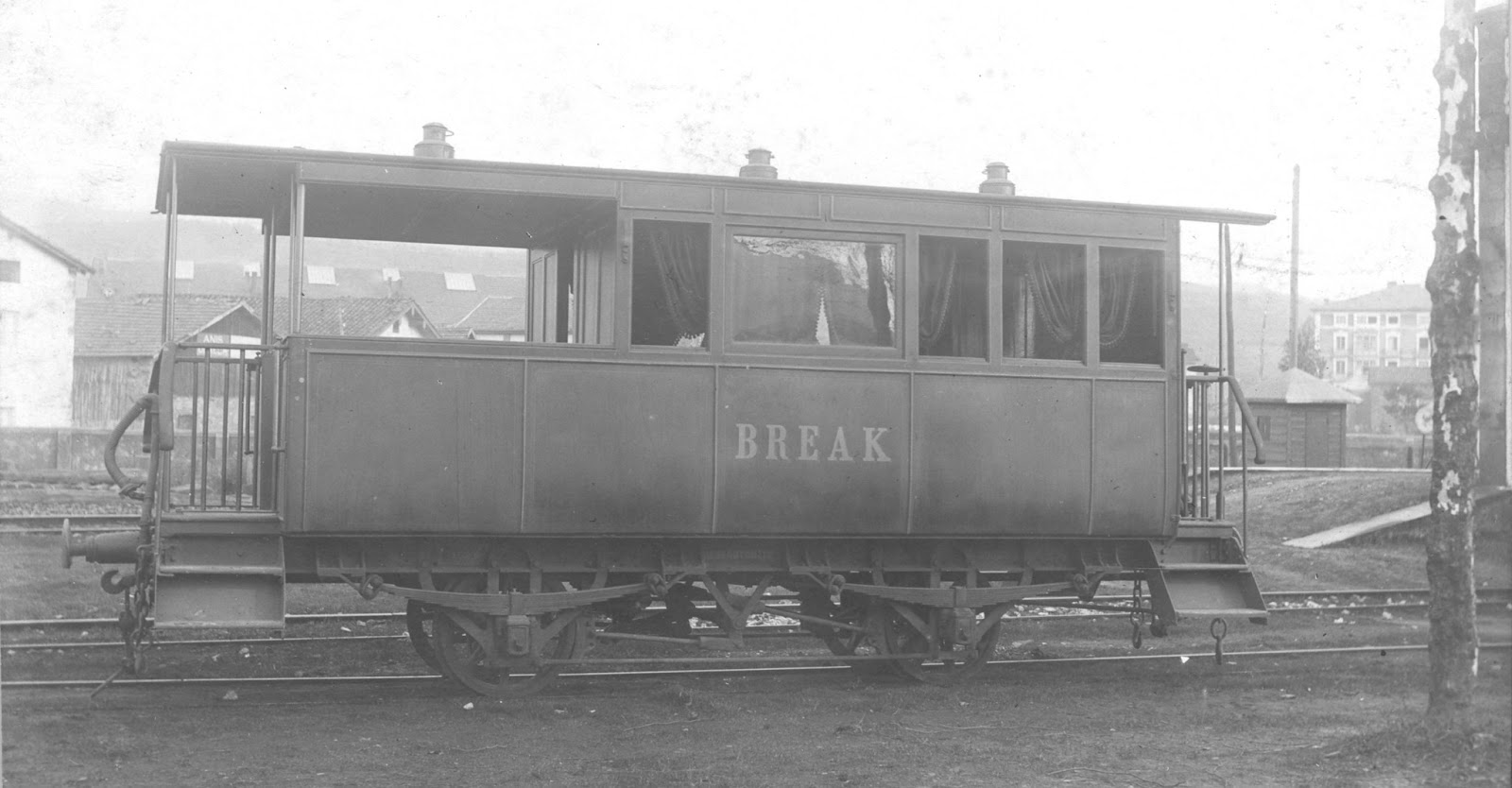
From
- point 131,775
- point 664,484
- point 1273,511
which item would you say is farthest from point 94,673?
point 1273,511

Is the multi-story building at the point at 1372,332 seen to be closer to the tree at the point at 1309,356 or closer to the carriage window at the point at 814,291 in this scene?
the tree at the point at 1309,356

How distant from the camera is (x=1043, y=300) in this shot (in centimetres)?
852

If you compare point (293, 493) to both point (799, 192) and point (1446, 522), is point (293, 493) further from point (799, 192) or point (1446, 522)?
point (1446, 522)

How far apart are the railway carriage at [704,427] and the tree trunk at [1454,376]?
218 cm

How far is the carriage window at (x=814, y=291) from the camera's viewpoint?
7.98 m

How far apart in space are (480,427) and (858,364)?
2.43m

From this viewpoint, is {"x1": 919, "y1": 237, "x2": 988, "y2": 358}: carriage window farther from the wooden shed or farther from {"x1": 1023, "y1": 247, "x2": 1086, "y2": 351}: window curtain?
the wooden shed

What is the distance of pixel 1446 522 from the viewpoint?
5965mm

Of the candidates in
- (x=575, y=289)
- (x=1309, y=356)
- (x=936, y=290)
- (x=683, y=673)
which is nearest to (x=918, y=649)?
(x=683, y=673)

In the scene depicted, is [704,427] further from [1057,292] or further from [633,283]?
[1057,292]

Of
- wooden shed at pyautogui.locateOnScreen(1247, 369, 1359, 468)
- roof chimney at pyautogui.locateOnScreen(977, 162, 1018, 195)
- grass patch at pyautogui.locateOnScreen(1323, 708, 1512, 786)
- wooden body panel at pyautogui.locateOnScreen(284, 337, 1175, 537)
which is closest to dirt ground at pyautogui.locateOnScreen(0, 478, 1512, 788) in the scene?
grass patch at pyautogui.locateOnScreen(1323, 708, 1512, 786)

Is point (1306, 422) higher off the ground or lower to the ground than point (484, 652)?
higher

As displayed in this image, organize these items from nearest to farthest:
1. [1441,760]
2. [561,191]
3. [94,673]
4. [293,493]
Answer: [1441,760] → [293,493] → [561,191] → [94,673]

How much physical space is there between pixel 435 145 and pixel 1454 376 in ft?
19.4
